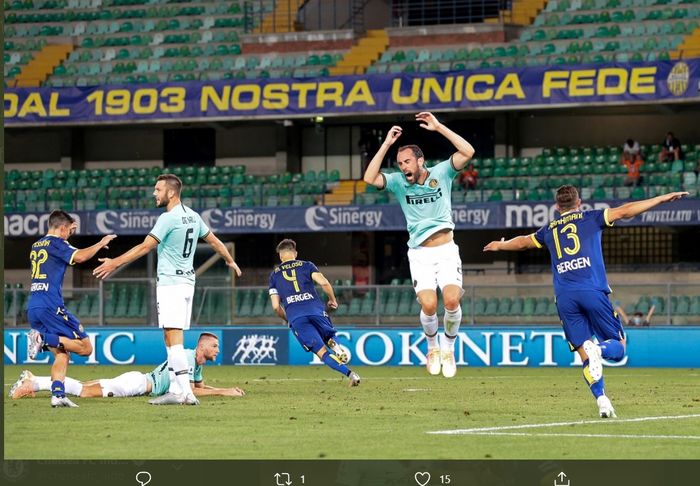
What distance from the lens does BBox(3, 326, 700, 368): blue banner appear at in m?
25.4

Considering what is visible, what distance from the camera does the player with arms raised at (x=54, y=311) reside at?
46.0ft

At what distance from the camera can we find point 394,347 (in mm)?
26703

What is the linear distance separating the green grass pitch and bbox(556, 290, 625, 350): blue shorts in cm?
72

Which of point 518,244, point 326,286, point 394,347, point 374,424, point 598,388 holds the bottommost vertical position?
point 394,347

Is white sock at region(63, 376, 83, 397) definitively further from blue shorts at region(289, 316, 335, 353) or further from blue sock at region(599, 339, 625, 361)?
blue sock at region(599, 339, 625, 361)

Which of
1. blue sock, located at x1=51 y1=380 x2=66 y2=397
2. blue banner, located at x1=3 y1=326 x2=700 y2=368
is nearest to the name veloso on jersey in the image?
blue sock, located at x1=51 y1=380 x2=66 y2=397

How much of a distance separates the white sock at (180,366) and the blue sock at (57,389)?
3.73 feet

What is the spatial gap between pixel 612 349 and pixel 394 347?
48.1 ft

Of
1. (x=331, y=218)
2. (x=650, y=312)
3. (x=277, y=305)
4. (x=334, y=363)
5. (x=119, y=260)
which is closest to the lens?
(x=119, y=260)

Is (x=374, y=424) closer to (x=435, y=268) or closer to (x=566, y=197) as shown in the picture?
(x=566, y=197)

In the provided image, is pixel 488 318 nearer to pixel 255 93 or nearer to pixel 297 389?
pixel 297 389

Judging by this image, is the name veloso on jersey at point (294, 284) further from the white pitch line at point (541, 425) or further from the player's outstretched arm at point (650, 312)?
the player's outstretched arm at point (650, 312)

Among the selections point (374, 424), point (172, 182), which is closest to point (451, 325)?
point (374, 424)
